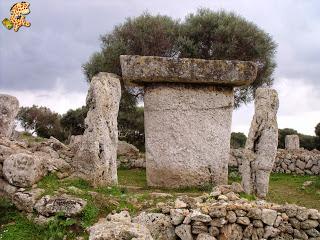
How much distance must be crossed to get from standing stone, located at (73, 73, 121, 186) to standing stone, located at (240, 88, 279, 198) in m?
3.09

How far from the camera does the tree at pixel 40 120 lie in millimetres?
37000

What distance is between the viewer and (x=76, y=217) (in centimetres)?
942

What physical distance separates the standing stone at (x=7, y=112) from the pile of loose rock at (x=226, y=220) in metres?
6.69

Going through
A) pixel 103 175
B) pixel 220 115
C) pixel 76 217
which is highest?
pixel 220 115

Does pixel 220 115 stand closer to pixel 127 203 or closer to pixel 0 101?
pixel 127 203

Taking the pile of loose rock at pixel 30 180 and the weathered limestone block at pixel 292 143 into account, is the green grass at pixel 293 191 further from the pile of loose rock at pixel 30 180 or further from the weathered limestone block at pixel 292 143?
the weathered limestone block at pixel 292 143

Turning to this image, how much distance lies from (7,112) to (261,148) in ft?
23.0

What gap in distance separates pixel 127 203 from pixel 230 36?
18.3 m

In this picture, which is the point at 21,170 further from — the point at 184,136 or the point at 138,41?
the point at 138,41

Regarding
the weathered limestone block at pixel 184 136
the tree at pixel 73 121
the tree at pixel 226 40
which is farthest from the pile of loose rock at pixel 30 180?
the tree at pixel 73 121

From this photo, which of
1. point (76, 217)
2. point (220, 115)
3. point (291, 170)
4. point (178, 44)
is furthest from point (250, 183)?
point (178, 44)

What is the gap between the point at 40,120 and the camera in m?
37.6

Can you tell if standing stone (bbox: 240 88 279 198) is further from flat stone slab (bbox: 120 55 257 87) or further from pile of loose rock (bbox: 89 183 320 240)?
pile of loose rock (bbox: 89 183 320 240)

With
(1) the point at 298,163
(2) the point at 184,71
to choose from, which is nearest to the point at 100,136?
(2) the point at 184,71
